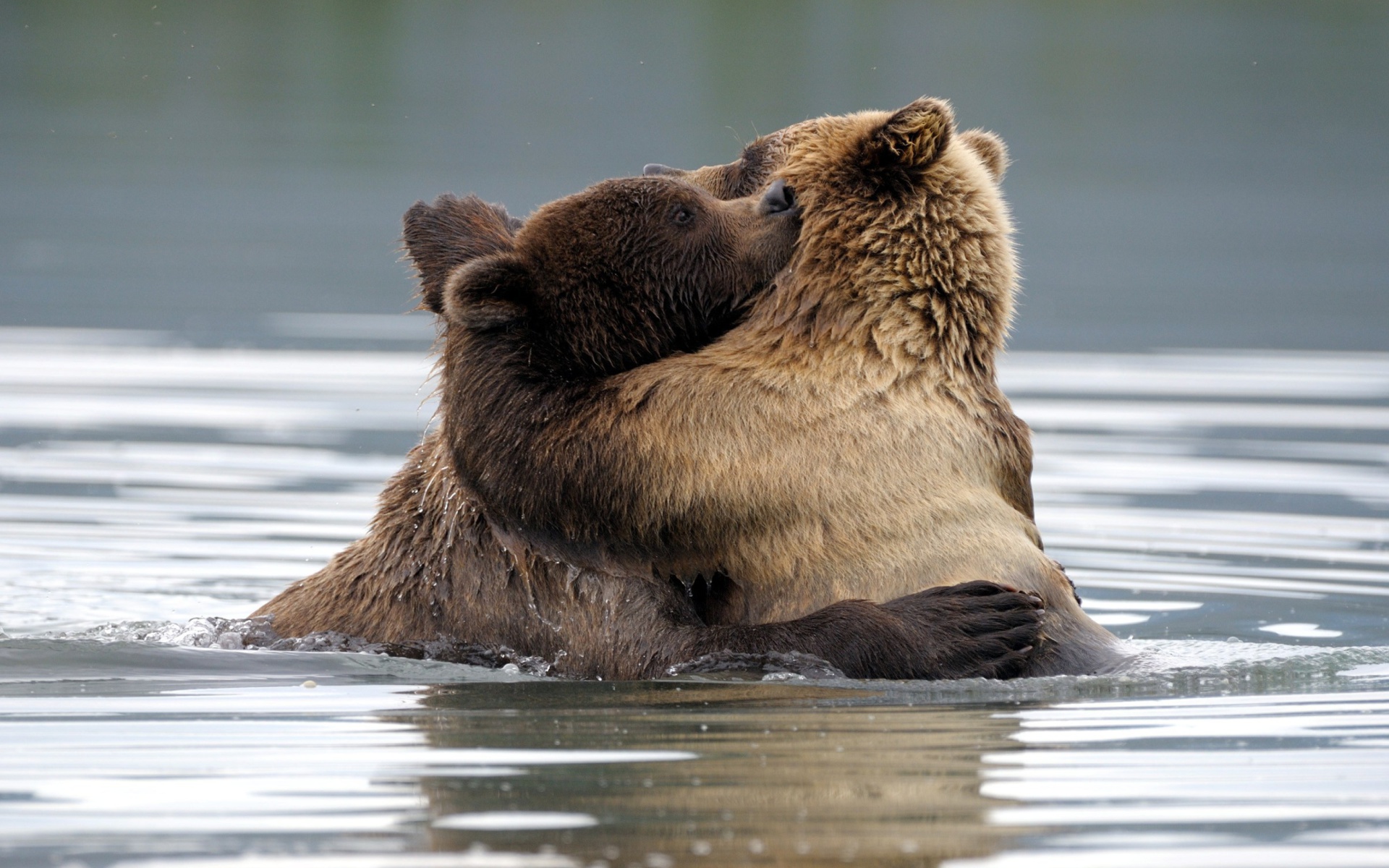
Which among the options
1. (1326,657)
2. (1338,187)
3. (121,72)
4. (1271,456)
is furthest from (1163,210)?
(1326,657)

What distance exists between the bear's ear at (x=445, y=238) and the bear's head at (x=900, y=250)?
2.01 ft

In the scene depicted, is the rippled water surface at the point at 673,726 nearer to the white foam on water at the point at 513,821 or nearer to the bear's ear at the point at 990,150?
the white foam on water at the point at 513,821

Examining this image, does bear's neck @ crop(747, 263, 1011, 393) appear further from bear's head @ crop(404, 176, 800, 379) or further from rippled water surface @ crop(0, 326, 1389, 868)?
rippled water surface @ crop(0, 326, 1389, 868)

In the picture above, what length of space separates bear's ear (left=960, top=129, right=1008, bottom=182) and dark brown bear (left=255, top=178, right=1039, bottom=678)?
2.90 ft

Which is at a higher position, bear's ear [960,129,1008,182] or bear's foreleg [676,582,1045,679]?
bear's ear [960,129,1008,182]

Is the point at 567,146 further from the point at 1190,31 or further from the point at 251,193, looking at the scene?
the point at 1190,31

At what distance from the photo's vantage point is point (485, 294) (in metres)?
5.72

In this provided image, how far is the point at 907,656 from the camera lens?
Result: 219 inches

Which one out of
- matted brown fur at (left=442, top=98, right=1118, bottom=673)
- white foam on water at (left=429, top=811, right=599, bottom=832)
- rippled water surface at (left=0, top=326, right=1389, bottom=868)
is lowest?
white foam on water at (left=429, top=811, right=599, bottom=832)

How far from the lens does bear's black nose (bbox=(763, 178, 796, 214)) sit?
239 inches

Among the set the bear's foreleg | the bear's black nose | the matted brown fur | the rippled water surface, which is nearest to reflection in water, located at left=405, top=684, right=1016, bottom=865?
the rippled water surface

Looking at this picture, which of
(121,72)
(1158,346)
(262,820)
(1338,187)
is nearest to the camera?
(262,820)

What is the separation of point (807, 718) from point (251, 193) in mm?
22035

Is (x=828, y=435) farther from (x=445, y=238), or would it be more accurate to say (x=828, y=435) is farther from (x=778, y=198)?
(x=445, y=238)
